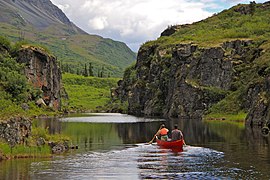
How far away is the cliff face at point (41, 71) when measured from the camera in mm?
178375

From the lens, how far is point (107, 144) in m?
65.4

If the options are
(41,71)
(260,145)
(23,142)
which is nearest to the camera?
(23,142)

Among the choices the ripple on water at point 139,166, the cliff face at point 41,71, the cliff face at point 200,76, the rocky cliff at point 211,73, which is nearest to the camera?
the ripple on water at point 139,166

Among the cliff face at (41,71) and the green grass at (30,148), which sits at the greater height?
the cliff face at (41,71)

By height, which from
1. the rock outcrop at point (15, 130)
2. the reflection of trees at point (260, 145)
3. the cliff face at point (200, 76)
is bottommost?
the reflection of trees at point (260, 145)

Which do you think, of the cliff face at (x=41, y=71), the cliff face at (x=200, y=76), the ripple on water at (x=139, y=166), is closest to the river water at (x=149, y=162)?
the ripple on water at (x=139, y=166)

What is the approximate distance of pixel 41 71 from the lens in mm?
185875

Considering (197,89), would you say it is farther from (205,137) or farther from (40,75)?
(205,137)

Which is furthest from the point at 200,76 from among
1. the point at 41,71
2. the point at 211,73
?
the point at 41,71

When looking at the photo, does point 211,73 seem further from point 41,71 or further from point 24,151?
point 24,151

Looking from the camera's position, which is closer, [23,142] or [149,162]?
[149,162]

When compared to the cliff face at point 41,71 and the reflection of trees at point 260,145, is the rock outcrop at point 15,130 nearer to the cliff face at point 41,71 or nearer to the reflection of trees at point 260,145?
the reflection of trees at point 260,145

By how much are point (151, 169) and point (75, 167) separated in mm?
6312

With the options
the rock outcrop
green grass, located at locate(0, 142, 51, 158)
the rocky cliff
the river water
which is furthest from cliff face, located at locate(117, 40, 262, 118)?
the rock outcrop
